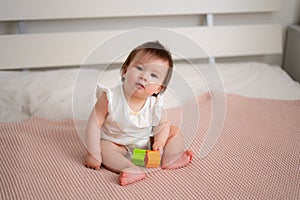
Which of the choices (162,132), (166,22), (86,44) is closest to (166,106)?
(162,132)

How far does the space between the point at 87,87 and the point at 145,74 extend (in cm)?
28

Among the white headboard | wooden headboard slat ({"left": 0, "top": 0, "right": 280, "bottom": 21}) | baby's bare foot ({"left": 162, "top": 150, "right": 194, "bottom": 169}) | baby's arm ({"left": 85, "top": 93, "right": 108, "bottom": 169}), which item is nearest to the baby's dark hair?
baby's arm ({"left": 85, "top": 93, "right": 108, "bottom": 169})

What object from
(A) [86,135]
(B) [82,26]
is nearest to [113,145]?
(A) [86,135]

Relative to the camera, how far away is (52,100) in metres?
1.50

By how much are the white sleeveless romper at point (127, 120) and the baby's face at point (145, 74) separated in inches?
2.9

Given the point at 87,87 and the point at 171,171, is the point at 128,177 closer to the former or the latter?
the point at 171,171

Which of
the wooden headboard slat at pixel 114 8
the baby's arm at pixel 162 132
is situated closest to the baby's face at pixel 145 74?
the baby's arm at pixel 162 132

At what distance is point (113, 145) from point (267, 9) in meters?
1.39

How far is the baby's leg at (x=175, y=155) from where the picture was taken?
3.59 ft

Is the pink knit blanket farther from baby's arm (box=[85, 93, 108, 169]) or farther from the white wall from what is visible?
the white wall

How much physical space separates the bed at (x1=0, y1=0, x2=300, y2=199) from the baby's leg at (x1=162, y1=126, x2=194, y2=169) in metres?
0.02

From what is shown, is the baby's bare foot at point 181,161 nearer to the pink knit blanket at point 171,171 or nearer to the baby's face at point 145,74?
the pink knit blanket at point 171,171

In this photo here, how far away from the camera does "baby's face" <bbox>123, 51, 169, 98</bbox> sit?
96 cm

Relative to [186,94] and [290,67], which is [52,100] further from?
[290,67]
